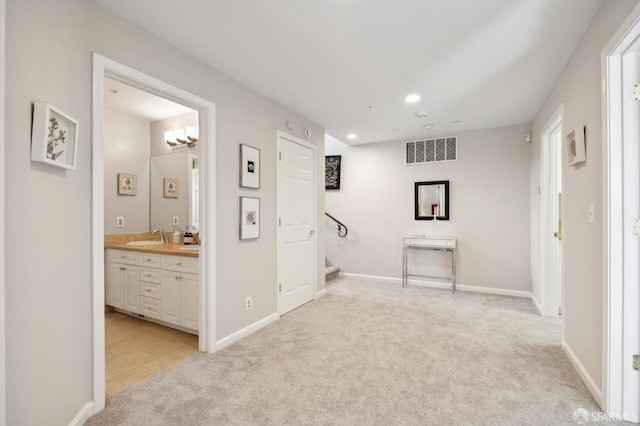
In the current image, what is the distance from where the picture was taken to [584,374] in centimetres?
207

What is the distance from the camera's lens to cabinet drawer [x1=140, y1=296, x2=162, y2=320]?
3076 millimetres

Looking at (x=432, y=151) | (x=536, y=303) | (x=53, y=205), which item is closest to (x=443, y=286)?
(x=536, y=303)

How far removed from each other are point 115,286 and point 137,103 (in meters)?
2.17

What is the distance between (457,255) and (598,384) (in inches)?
115

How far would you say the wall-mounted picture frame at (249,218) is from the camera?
Result: 2.85m

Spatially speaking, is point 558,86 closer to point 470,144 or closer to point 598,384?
point 470,144

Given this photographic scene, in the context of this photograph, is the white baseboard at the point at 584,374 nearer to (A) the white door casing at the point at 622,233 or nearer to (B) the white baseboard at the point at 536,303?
(A) the white door casing at the point at 622,233

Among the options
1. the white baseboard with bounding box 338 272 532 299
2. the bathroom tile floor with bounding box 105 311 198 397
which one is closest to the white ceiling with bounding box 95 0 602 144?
the bathroom tile floor with bounding box 105 311 198 397

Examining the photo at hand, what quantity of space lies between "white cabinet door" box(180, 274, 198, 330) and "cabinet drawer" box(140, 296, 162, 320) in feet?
1.22

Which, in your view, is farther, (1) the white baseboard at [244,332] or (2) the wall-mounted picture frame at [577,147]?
(1) the white baseboard at [244,332]

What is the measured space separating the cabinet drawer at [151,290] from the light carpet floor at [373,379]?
933 millimetres

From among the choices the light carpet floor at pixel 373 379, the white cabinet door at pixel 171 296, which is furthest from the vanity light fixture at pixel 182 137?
the light carpet floor at pixel 373 379

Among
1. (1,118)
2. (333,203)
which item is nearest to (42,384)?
(1,118)

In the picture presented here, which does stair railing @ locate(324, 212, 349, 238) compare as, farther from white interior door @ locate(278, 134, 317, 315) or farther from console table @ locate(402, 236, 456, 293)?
white interior door @ locate(278, 134, 317, 315)
